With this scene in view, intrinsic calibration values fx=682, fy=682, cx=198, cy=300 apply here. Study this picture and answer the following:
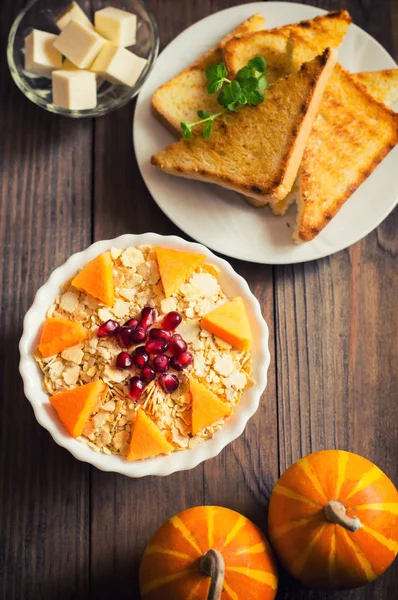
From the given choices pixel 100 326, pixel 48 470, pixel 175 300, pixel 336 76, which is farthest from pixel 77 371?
pixel 336 76

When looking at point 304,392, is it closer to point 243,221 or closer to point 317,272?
point 317,272

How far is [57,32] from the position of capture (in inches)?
86.7

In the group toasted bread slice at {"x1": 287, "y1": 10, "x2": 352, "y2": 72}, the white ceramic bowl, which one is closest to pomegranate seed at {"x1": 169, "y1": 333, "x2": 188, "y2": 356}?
the white ceramic bowl

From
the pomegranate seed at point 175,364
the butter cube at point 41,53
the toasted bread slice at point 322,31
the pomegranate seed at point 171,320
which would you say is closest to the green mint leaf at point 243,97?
the toasted bread slice at point 322,31

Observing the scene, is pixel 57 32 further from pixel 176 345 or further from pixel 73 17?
pixel 176 345

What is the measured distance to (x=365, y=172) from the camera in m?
2.09

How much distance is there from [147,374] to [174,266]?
0.29m

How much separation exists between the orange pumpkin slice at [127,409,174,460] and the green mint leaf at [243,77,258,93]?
3.25 ft

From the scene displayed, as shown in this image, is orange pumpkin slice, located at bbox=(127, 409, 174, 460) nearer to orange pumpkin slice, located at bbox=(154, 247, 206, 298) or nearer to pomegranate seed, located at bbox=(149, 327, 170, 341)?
pomegranate seed, located at bbox=(149, 327, 170, 341)

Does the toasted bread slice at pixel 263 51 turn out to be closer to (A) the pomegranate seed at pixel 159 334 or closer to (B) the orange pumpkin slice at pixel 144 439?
(A) the pomegranate seed at pixel 159 334

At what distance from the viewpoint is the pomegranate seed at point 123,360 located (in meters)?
1.71

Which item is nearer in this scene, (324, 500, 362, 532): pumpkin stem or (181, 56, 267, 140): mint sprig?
(324, 500, 362, 532): pumpkin stem

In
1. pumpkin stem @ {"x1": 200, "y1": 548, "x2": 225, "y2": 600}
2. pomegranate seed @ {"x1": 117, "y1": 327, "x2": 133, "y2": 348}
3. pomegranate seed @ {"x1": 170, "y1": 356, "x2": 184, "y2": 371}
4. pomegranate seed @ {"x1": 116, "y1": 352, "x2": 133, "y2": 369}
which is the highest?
pomegranate seed @ {"x1": 117, "y1": 327, "x2": 133, "y2": 348}

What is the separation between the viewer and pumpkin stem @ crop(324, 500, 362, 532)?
1570 millimetres
